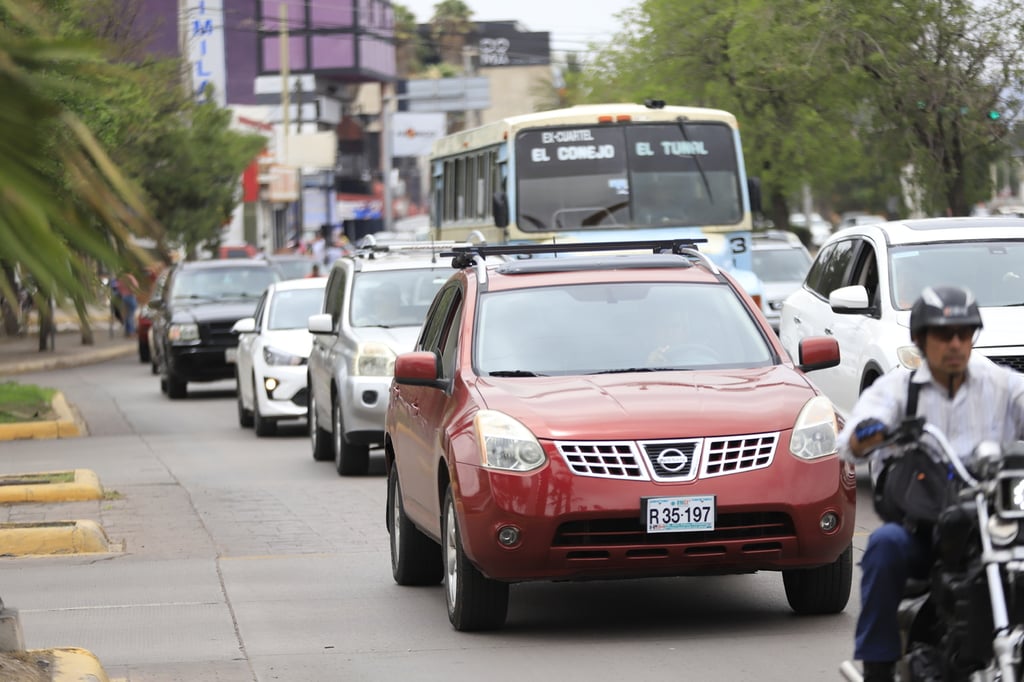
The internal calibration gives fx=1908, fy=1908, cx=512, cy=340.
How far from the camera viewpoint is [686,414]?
8188mm

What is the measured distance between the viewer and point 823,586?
28.4 ft

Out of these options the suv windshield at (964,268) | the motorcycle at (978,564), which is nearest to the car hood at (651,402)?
the motorcycle at (978,564)

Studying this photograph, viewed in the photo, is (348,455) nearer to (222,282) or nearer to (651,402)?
(651,402)

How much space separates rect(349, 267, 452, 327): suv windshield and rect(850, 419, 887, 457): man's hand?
1106 centimetres

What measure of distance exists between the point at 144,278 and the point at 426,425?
566cm

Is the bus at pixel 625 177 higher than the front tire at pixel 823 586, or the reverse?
the bus at pixel 625 177

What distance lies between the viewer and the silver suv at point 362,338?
1570 centimetres

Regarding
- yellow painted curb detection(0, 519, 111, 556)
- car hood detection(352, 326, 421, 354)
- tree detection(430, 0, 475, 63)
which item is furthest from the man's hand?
tree detection(430, 0, 475, 63)

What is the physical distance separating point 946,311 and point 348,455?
1083 cm

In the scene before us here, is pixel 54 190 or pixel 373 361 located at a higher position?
pixel 54 190

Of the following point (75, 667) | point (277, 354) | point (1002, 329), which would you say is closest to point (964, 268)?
point (1002, 329)

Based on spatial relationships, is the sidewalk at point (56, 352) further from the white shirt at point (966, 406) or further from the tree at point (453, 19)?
the tree at point (453, 19)

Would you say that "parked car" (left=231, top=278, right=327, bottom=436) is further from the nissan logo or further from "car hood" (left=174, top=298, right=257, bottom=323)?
the nissan logo

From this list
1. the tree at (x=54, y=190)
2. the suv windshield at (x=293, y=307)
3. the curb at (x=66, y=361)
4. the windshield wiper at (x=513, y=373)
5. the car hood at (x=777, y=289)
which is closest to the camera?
the tree at (x=54, y=190)
